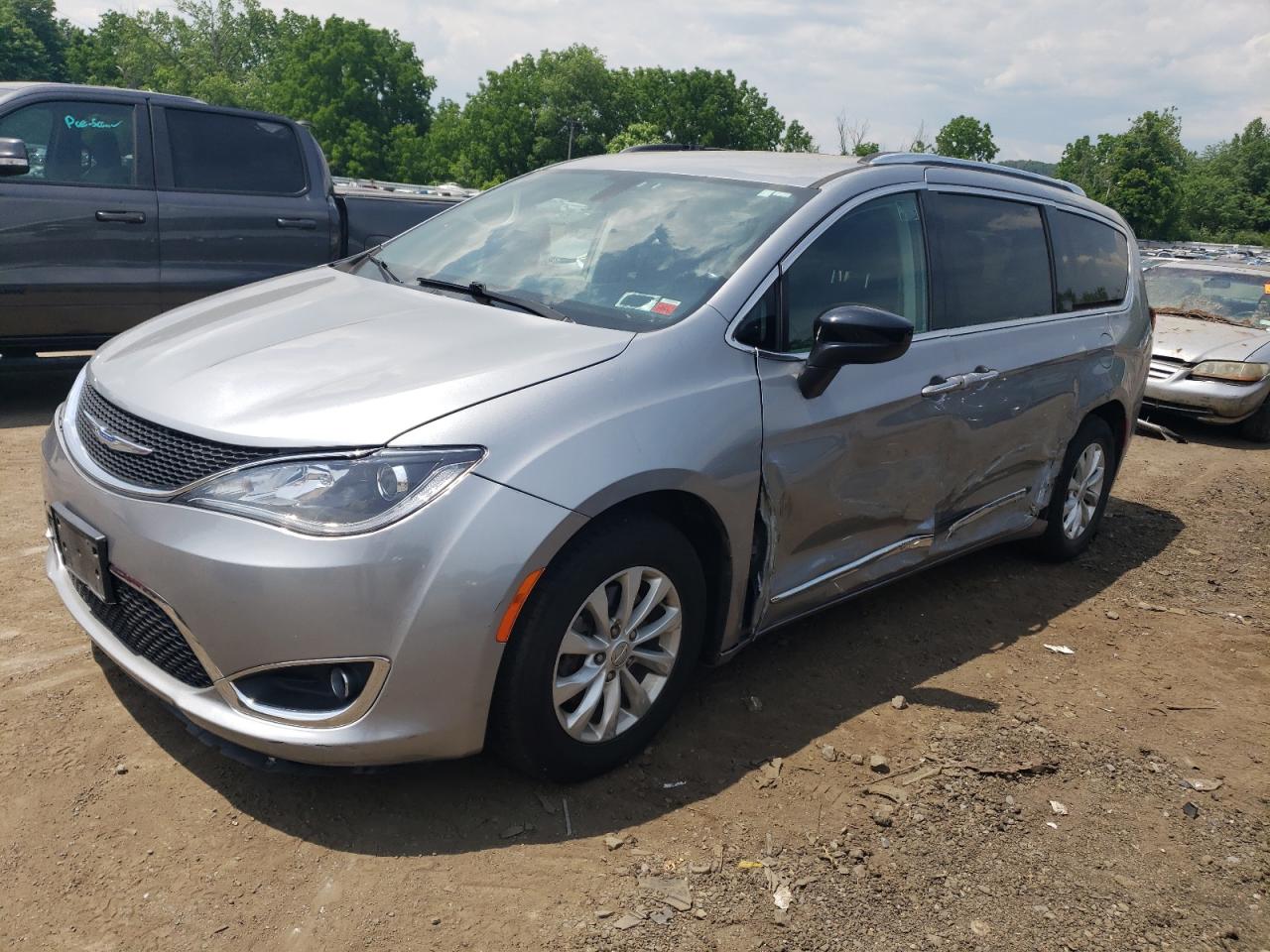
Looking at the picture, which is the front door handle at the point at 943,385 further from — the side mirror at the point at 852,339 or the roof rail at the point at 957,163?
the roof rail at the point at 957,163

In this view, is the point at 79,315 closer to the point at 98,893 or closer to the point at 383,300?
the point at 383,300

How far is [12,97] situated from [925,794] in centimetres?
637

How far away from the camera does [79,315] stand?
6.71m

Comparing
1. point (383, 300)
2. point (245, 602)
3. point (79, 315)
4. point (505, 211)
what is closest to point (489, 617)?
point (245, 602)

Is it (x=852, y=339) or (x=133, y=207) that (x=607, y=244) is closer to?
(x=852, y=339)

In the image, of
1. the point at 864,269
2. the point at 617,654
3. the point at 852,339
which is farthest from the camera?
the point at 864,269

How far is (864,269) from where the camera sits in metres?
3.85

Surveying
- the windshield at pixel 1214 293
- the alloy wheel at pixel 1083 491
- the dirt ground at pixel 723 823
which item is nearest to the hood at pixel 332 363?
the dirt ground at pixel 723 823

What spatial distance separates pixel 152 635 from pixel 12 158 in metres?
4.52

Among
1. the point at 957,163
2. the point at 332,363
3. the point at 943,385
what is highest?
the point at 957,163

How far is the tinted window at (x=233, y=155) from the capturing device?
7.12 meters

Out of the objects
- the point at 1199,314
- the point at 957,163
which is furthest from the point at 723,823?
the point at 1199,314

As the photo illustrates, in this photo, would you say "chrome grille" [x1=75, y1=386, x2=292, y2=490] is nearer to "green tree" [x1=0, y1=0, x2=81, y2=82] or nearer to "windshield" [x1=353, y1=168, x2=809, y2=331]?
"windshield" [x1=353, y1=168, x2=809, y2=331]

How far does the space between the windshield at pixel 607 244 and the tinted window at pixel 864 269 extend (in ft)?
0.63
